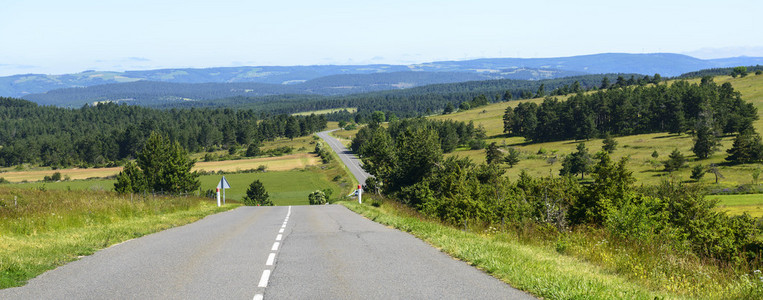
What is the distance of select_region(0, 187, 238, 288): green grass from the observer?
990cm

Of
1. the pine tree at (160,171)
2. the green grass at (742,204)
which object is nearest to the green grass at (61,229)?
the green grass at (742,204)

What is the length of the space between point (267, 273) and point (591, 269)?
6.01 meters

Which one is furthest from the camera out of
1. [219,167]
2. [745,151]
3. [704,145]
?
[219,167]

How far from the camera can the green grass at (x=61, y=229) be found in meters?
9.90

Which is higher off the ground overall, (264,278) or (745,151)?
(264,278)

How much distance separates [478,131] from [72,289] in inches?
6771

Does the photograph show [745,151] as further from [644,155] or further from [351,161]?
[351,161]

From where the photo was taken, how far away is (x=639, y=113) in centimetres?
16088

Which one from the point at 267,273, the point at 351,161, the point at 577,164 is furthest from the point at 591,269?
the point at 351,161

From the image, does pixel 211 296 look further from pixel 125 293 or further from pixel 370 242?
pixel 370 242

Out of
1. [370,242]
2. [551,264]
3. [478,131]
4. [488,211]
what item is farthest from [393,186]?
[478,131]

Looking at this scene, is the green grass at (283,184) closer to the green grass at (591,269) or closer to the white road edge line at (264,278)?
the green grass at (591,269)

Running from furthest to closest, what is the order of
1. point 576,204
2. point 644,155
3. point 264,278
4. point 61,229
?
point 644,155 → point 576,204 → point 61,229 → point 264,278

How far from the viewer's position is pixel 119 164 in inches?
6255
